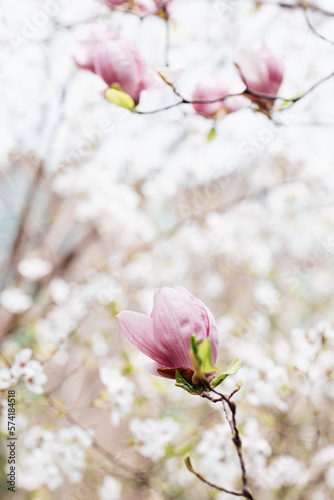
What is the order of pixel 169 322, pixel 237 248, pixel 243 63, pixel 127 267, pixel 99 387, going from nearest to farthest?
pixel 169 322 < pixel 243 63 < pixel 127 267 < pixel 237 248 < pixel 99 387

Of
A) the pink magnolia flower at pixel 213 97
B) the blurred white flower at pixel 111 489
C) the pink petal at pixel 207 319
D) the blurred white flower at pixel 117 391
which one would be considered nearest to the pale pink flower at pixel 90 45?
the pink magnolia flower at pixel 213 97

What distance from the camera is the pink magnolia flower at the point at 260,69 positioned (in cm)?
50

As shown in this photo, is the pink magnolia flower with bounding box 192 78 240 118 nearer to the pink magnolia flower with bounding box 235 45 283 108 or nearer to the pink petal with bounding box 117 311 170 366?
the pink magnolia flower with bounding box 235 45 283 108

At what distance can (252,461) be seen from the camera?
0.82 metres

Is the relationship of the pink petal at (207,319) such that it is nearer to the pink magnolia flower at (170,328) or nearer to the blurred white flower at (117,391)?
the pink magnolia flower at (170,328)

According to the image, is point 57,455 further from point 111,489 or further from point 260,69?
point 260,69

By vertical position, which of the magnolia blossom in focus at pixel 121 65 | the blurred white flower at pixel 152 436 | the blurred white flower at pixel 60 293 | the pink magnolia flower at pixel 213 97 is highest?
the magnolia blossom in focus at pixel 121 65

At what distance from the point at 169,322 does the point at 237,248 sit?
4.41 feet

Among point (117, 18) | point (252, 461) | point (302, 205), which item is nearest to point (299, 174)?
point (302, 205)

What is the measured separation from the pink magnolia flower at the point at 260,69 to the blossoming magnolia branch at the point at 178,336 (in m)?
0.30

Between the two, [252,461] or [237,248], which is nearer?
[252,461]

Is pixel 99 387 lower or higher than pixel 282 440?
lower

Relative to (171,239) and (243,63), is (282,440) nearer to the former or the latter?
(171,239)

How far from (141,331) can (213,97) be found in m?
0.32
